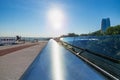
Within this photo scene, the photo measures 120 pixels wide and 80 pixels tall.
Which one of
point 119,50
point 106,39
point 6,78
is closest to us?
point 119,50

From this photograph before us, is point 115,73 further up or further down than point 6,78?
further up

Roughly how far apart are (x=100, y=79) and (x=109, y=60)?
247 cm

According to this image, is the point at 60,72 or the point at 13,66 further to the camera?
the point at 13,66

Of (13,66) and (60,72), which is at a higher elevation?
(60,72)

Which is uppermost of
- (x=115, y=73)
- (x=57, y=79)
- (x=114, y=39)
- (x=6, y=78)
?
(x=114, y=39)

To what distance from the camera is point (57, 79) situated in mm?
2209

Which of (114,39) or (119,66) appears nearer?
(119,66)

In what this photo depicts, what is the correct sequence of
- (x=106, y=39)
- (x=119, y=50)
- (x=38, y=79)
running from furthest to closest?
(x=106, y=39)
(x=119, y=50)
(x=38, y=79)

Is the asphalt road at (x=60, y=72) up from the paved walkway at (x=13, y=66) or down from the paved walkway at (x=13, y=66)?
up

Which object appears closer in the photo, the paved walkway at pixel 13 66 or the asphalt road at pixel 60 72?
the asphalt road at pixel 60 72

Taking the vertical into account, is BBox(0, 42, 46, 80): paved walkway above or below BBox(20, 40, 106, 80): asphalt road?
below

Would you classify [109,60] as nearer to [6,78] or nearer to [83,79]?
[83,79]

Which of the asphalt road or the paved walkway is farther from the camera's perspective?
the paved walkway

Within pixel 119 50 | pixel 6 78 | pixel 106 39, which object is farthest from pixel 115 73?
pixel 6 78
